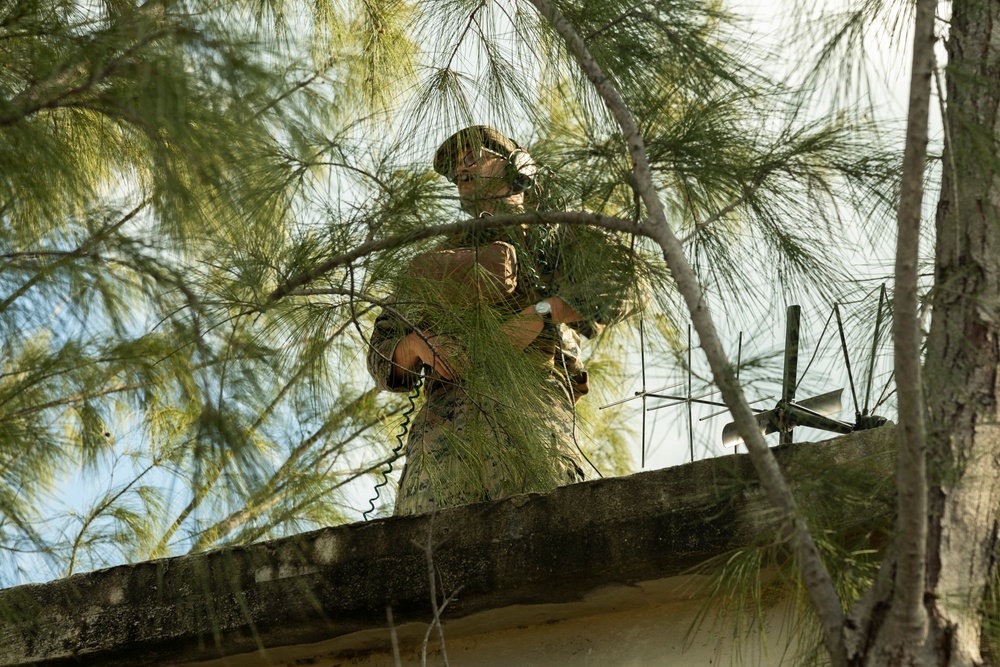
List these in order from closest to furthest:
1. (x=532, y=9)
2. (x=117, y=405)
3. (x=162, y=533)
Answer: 1. (x=532, y=9)
2. (x=117, y=405)
3. (x=162, y=533)

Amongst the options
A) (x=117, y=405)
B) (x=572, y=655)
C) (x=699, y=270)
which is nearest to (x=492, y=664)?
(x=572, y=655)

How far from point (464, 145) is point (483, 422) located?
0.45 m

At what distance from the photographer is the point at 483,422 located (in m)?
1.91

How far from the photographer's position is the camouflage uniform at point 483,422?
1882mm

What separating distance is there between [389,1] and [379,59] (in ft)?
0.49

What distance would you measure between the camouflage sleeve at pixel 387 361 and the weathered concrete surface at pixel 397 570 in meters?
0.39

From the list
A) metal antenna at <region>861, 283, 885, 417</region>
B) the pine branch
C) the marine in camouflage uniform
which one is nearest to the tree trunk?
metal antenna at <region>861, 283, 885, 417</region>

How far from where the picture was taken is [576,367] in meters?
2.11

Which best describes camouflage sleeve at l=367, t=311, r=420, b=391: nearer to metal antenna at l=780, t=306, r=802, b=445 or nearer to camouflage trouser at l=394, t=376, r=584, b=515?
camouflage trouser at l=394, t=376, r=584, b=515

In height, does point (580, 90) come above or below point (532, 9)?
below

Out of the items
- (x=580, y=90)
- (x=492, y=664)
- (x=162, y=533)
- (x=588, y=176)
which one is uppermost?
(x=580, y=90)

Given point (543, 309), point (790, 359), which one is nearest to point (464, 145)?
point (543, 309)

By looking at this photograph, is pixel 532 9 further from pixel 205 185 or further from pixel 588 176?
pixel 205 185

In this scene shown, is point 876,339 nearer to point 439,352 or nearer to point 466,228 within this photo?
point 466,228
